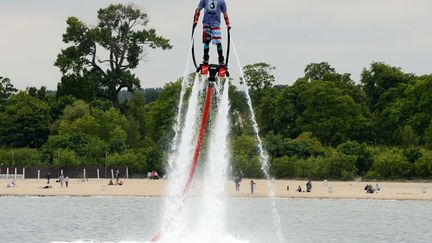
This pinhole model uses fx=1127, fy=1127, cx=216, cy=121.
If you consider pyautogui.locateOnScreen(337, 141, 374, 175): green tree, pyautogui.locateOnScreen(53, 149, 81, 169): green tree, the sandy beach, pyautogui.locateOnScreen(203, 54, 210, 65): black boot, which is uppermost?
pyautogui.locateOnScreen(53, 149, 81, 169): green tree

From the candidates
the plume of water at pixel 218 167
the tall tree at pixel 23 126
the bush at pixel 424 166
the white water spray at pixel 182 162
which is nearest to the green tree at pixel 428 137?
the bush at pixel 424 166

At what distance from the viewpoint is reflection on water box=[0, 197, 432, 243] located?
257 feet

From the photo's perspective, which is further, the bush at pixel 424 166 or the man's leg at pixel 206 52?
the bush at pixel 424 166

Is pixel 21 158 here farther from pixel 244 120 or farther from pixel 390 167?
pixel 390 167

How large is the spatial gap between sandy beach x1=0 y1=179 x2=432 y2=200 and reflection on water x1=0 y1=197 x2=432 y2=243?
33.4 inches

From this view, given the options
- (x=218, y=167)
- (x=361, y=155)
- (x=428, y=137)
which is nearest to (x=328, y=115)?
(x=428, y=137)

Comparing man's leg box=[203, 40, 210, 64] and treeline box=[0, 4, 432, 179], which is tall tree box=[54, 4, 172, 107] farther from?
man's leg box=[203, 40, 210, 64]

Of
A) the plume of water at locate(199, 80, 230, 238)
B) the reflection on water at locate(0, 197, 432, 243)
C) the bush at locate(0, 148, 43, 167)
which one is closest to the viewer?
the plume of water at locate(199, 80, 230, 238)

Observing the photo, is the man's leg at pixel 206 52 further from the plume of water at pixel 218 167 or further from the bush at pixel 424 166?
the bush at pixel 424 166

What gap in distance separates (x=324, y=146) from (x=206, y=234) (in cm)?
8673

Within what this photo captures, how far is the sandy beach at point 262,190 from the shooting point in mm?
110312

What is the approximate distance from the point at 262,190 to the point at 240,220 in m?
26.9

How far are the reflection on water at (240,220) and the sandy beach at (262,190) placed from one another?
849 millimetres

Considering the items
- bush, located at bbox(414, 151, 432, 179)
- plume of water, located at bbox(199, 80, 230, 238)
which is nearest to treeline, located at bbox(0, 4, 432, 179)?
bush, located at bbox(414, 151, 432, 179)
